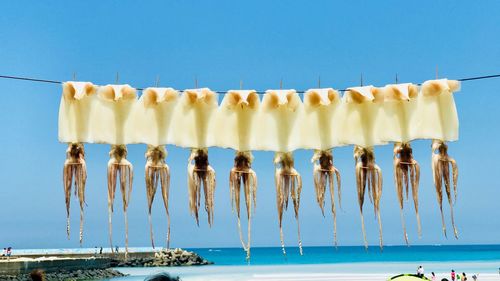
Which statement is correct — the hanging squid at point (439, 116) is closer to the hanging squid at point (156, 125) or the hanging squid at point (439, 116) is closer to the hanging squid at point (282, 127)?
the hanging squid at point (282, 127)

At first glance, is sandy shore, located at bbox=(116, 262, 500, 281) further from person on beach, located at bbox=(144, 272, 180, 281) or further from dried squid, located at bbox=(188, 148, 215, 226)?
person on beach, located at bbox=(144, 272, 180, 281)

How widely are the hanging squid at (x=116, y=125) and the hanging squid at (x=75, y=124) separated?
0.11 metres

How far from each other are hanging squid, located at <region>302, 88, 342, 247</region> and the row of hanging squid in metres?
0.01

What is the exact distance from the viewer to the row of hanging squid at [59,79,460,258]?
6.64m

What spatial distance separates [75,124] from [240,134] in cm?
181

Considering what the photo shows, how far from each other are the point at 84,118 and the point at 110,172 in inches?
28.9

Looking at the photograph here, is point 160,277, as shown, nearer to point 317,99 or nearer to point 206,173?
point 206,173

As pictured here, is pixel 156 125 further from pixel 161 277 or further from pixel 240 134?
pixel 161 277

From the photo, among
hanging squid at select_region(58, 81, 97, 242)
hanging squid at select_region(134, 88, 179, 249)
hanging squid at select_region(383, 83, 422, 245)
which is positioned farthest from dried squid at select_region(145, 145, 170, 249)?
hanging squid at select_region(383, 83, 422, 245)

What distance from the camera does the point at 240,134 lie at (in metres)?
6.88

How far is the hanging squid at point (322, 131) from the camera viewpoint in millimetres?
6812

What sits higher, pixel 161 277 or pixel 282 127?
pixel 282 127

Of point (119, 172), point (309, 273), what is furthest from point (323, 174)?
point (309, 273)

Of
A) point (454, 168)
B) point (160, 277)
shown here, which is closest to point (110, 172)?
point (160, 277)
